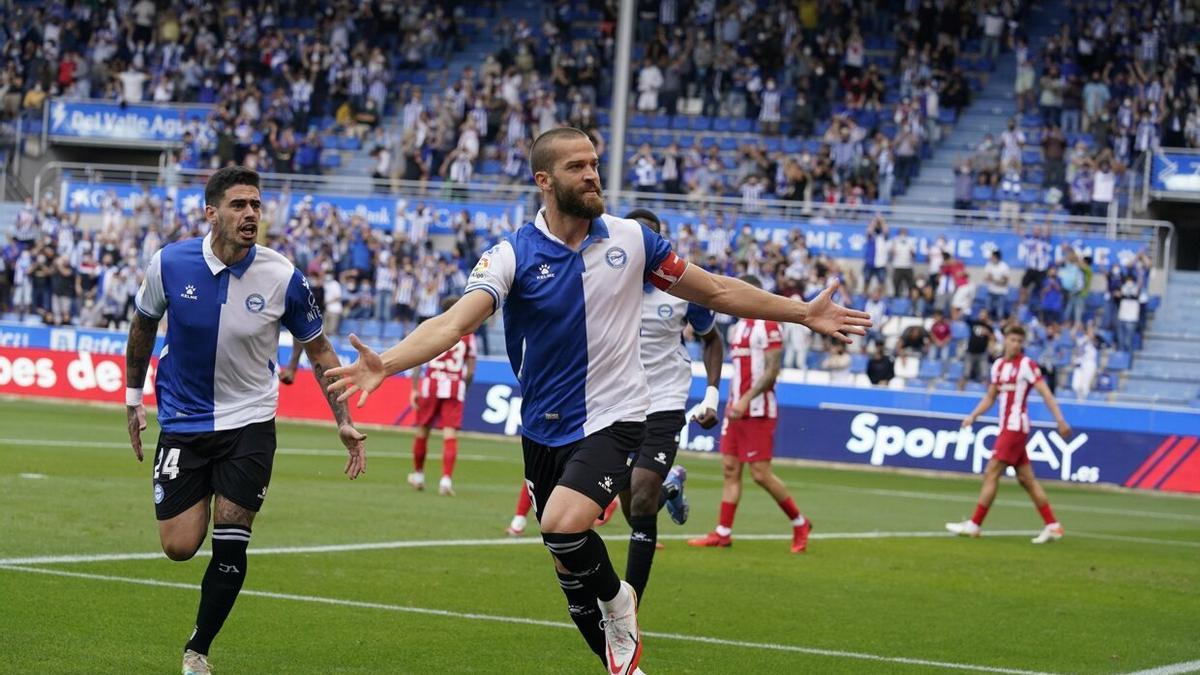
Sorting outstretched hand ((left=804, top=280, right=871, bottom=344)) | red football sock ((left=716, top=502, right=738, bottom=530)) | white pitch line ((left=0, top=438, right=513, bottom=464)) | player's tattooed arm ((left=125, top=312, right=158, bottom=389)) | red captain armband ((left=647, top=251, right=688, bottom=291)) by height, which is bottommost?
white pitch line ((left=0, top=438, right=513, bottom=464))

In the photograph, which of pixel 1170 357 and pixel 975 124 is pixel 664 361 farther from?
pixel 975 124

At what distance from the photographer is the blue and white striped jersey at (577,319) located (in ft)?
25.6

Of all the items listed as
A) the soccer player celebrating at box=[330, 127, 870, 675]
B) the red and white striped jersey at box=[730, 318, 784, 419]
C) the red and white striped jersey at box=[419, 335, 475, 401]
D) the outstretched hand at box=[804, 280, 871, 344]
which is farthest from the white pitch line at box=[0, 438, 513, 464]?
the outstretched hand at box=[804, 280, 871, 344]

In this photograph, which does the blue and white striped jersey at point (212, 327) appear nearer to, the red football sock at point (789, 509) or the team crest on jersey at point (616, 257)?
the team crest on jersey at point (616, 257)

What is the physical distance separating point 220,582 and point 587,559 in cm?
176

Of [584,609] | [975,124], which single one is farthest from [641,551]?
[975,124]

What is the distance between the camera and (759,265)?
3472 cm

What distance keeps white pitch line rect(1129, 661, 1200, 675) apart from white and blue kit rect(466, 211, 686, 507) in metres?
3.61

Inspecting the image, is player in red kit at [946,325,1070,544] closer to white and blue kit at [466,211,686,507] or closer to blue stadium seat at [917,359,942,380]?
white and blue kit at [466,211,686,507]

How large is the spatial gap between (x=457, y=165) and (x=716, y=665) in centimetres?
3165

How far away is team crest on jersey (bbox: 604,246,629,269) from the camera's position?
792 cm

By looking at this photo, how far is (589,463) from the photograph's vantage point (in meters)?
7.82

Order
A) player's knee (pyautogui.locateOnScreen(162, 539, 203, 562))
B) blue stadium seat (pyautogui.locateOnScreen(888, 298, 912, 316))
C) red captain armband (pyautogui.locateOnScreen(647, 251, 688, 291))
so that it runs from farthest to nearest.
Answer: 1. blue stadium seat (pyautogui.locateOnScreen(888, 298, 912, 316))
2. player's knee (pyautogui.locateOnScreen(162, 539, 203, 562))
3. red captain armband (pyautogui.locateOnScreen(647, 251, 688, 291))

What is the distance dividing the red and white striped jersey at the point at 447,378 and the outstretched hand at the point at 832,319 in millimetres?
12682
